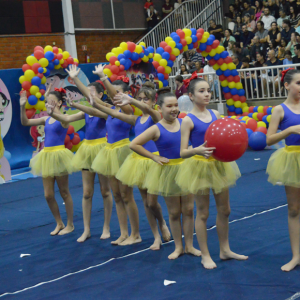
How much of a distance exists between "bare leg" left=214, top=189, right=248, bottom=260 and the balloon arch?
235 inches

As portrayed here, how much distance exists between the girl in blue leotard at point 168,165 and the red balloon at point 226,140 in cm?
58

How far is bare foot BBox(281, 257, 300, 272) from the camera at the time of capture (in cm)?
307

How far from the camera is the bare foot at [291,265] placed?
307cm

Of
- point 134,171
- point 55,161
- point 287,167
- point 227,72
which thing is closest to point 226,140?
point 287,167

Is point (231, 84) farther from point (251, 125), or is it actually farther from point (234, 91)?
point (251, 125)

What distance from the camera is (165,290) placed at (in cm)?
299

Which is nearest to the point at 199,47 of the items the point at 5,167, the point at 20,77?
the point at 20,77

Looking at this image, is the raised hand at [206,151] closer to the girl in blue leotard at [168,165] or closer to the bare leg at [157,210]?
the girl in blue leotard at [168,165]

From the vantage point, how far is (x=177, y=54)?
9.67 meters

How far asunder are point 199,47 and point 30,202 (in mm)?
5736

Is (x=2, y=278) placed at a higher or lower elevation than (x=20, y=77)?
lower

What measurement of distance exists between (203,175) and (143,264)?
95 centimetres

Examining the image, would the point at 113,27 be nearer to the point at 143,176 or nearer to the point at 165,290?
the point at 143,176

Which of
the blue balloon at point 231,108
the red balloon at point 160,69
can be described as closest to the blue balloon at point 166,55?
the red balloon at point 160,69
